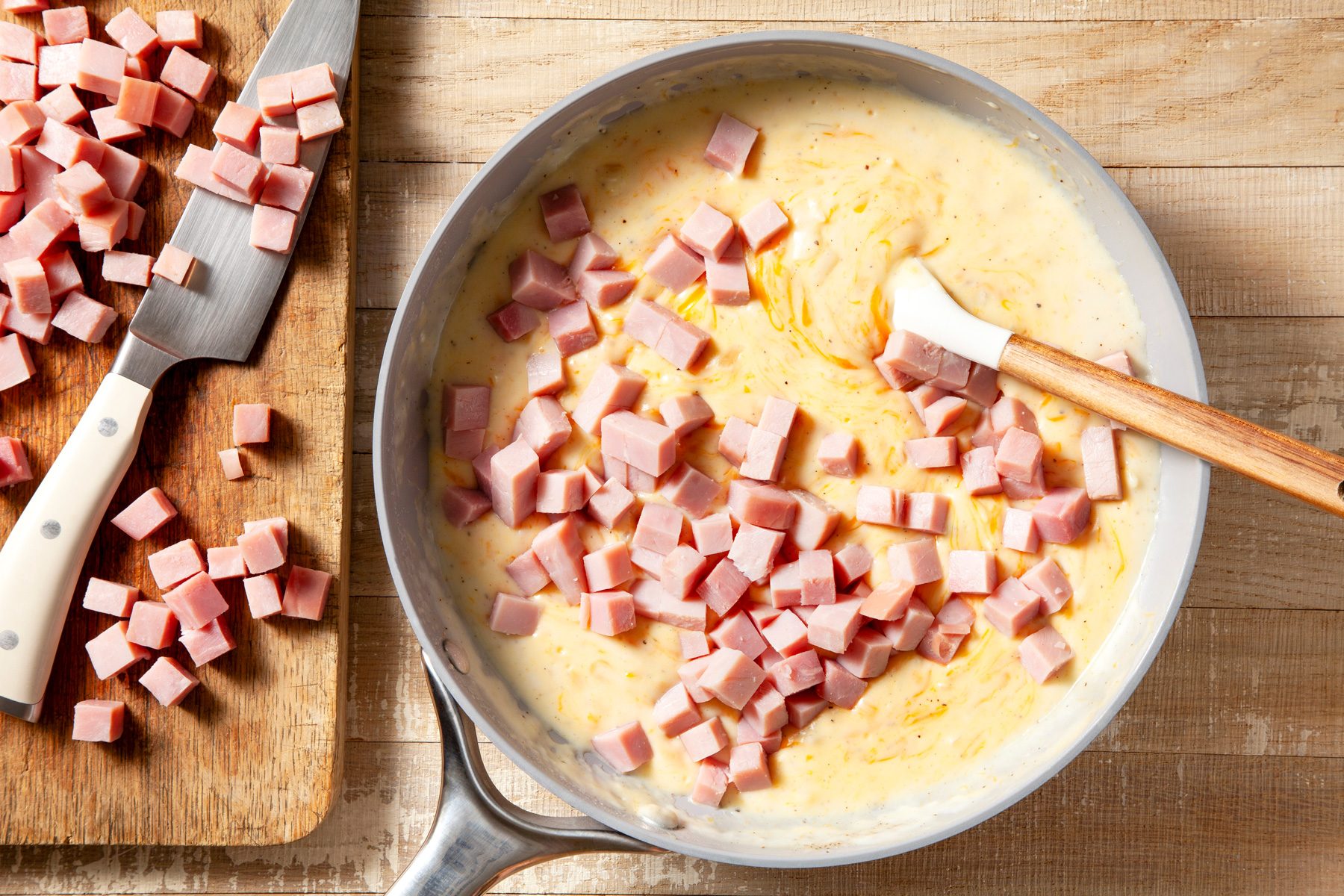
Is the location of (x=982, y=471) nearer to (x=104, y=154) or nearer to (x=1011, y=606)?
(x=1011, y=606)

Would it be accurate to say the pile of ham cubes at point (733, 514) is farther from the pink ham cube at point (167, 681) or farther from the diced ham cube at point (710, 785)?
the pink ham cube at point (167, 681)

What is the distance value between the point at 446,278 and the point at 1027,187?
29.4 inches

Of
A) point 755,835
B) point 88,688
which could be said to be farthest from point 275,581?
point 755,835

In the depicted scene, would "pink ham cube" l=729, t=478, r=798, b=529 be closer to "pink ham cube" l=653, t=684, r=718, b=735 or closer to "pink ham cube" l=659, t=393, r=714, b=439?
"pink ham cube" l=659, t=393, r=714, b=439

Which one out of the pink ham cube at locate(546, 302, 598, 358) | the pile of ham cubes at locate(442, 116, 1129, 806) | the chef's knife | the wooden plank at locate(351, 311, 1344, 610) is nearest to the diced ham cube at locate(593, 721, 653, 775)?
the pile of ham cubes at locate(442, 116, 1129, 806)

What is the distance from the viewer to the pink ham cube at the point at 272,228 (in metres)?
1.28

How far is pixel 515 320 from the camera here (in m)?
1.25

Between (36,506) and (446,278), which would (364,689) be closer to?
(36,506)

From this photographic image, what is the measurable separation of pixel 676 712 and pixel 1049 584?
1.64ft

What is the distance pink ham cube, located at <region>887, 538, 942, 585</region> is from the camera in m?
1.21

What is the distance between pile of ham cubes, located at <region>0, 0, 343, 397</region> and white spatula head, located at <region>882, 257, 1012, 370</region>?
765mm

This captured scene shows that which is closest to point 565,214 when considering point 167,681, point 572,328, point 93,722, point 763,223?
point 572,328

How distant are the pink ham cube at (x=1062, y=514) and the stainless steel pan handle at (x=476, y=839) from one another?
0.64 meters

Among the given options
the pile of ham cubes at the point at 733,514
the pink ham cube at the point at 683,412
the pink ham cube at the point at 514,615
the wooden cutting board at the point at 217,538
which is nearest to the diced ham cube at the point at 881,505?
the pile of ham cubes at the point at 733,514
